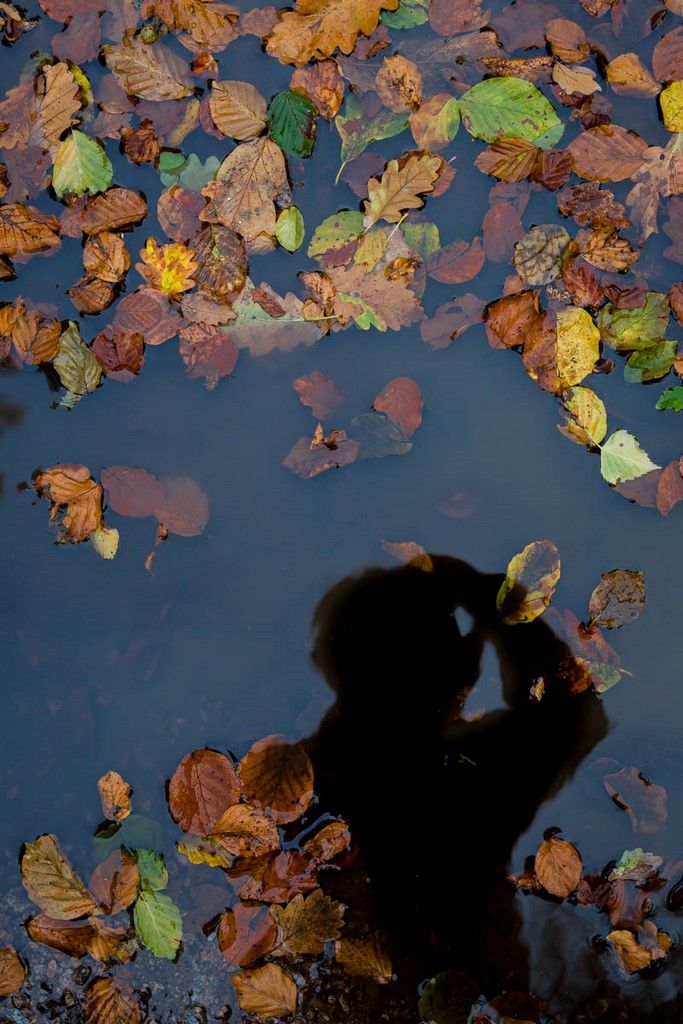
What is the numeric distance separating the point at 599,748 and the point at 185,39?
231cm

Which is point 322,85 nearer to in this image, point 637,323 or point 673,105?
point 673,105

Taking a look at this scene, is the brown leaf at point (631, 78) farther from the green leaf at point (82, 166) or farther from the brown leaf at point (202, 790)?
the brown leaf at point (202, 790)

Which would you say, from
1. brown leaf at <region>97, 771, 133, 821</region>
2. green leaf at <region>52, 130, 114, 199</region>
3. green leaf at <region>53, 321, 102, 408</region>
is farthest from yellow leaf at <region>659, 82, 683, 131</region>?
brown leaf at <region>97, 771, 133, 821</region>

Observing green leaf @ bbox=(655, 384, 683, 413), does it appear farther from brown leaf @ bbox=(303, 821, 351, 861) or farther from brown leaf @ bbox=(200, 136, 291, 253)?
brown leaf @ bbox=(303, 821, 351, 861)

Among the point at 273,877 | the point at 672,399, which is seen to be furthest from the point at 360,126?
the point at 273,877

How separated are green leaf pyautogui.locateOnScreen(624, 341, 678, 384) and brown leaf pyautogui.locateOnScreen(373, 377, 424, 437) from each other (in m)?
0.59

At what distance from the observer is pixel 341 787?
191cm

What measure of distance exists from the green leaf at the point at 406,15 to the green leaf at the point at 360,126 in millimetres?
234

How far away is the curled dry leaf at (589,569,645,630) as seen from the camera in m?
1.89

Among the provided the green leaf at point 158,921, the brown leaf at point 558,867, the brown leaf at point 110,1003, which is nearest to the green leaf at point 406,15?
the brown leaf at point 558,867

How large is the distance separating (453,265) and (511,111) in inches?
17.7

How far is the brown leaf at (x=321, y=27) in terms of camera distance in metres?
1.92

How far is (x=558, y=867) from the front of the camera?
1.88 metres

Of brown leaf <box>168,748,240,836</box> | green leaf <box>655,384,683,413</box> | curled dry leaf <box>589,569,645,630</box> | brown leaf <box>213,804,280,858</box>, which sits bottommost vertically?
brown leaf <box>213,804,280,858</box>
